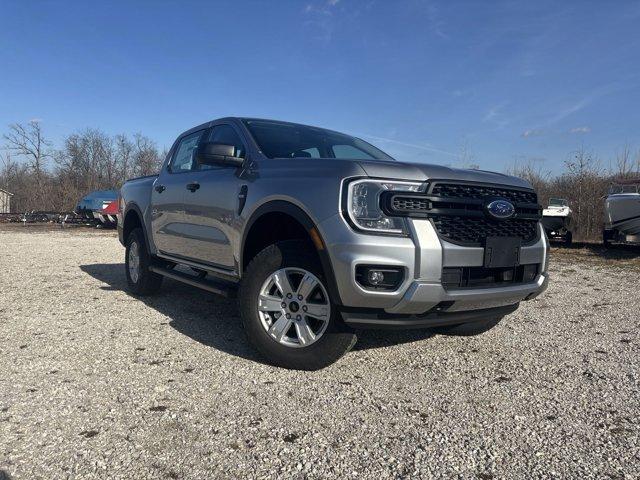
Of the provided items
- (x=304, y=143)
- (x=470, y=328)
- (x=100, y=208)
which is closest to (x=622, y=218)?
(x=470, y=328)

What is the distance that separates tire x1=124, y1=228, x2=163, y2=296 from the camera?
5.62 metres

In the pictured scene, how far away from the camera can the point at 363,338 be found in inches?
158

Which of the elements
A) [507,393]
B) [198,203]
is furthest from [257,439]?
[198,203]

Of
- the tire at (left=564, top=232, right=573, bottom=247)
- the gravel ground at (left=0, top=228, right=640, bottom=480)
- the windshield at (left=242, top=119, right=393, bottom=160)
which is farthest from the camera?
the tire at (left=564, top=232, right=573, bottom=247)

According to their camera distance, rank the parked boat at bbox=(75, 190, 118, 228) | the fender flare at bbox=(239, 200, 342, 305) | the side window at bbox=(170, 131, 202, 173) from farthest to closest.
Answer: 1. the parked boat at bbox=(75, 190, 118, 228)
2. the side window at bbox=(170, 131, 202, 173)
3. the fender flare at bbox=(239, 200, 342, 305)

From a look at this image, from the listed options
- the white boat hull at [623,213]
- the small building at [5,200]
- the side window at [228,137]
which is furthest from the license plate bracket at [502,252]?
the small building at [5,200]

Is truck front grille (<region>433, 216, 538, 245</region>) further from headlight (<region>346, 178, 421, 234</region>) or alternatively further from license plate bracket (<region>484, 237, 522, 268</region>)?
headlight (<region>346, 178, 421, 234</region>)

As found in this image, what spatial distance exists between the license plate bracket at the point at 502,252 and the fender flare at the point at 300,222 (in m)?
1.00

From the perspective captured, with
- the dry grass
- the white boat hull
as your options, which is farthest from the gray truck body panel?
the white boat hull

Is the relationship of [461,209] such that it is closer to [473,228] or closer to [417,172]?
[473,228]

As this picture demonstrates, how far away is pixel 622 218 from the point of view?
11805 millimetres

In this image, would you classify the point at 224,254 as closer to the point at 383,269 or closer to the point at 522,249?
the point at 383,269

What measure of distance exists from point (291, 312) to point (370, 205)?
92cm

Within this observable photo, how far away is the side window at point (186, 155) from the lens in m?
5.03
